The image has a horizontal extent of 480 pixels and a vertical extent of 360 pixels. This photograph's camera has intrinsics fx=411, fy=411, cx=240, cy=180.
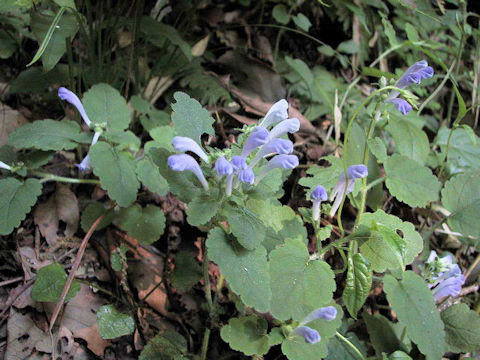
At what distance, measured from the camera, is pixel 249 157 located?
5.06 ft

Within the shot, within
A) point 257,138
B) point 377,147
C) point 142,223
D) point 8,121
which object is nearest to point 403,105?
point 377,147

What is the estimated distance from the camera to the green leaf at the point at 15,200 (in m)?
1.67

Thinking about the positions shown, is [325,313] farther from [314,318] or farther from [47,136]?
[47,136]

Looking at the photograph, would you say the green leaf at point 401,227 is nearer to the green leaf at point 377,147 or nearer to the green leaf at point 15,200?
the green leaf at point 377,147

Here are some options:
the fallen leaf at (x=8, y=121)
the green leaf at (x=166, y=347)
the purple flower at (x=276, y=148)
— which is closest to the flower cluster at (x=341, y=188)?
the purple flower at (x=276, y=148)

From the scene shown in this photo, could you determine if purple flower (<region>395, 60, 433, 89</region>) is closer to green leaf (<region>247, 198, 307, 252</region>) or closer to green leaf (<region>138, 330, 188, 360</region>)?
green leaf (<region>247, 198, 307, 252</region>)

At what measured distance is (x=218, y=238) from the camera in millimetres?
1408

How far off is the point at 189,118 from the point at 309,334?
901 millimetres

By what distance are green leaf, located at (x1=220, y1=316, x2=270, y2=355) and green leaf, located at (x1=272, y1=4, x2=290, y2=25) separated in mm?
2177

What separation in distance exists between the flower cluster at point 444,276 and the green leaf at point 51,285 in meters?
1.60

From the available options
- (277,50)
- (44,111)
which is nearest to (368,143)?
(277,50)

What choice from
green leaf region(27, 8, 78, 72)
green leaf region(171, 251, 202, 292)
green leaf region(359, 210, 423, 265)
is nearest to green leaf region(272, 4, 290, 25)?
green leaf region(27, 8, 78, 72)

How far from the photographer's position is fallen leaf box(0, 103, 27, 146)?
221 centimetres

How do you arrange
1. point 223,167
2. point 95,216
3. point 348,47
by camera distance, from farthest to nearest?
point 348,47 → point 95,216 → point 223,167
